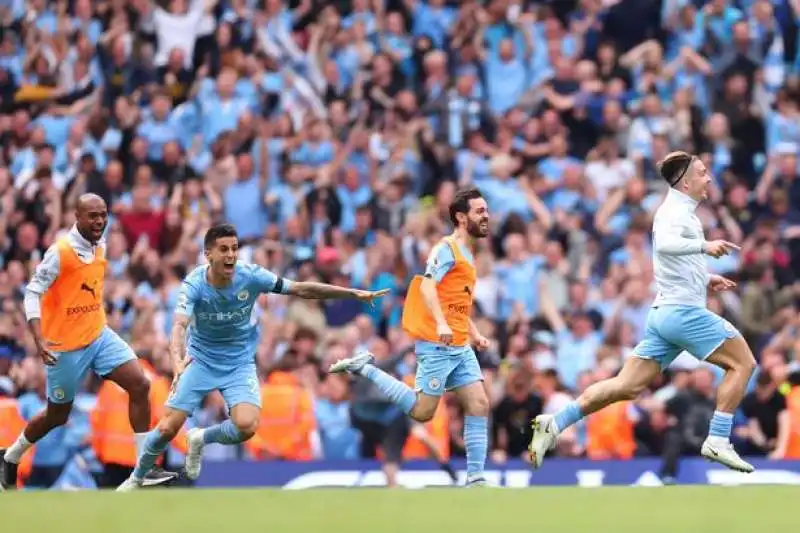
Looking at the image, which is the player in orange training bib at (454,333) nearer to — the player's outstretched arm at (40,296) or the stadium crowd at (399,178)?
the player's outstretched arm at (40,296)

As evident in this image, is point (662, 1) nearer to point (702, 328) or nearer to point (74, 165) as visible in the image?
point (74, 165)

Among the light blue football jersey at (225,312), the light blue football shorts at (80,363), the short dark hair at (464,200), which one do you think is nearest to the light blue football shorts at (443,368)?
the short dark hair at (464,200)

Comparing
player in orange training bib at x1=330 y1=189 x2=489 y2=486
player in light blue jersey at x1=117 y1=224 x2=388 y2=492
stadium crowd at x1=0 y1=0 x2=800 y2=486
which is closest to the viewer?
player in light blue jersey at x1=117 y1=224 x2=388 y2=492

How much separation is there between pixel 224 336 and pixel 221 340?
0.04 metres

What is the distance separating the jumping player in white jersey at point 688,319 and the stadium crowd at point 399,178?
443 centimetres

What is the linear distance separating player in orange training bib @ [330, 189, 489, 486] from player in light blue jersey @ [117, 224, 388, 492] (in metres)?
0.64

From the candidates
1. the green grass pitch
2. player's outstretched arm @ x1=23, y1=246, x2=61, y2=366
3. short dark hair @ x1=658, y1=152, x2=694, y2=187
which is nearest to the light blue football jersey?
player's outstretched arm @ x1=23, y1=246, x2=61, y2=366

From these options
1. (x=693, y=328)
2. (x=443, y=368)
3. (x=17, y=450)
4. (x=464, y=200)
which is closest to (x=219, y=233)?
(x=464, y=200)

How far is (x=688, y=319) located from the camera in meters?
14.5

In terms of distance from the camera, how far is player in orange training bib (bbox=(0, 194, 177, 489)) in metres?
15.1

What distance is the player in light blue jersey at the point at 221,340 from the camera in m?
14.8

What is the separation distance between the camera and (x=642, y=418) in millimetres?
19719

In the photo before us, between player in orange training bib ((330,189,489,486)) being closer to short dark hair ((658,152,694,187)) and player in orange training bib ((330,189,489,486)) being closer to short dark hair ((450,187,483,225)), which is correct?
short dark hair ((450,187,483,225))

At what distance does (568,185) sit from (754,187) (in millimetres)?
2321
